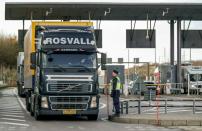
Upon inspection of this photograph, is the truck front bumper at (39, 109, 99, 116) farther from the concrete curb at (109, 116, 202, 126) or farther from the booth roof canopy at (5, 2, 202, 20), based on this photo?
the booth roof canopy at (5, 2, 202, 20)

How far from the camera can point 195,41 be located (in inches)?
2195

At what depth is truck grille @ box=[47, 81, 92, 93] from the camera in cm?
2364

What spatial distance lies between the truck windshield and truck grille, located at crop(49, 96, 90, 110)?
1.14 m

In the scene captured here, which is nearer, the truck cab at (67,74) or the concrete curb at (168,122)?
the concrete curb at (168,122)

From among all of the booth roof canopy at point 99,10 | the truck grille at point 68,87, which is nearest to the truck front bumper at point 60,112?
the truck grille at point 68,87

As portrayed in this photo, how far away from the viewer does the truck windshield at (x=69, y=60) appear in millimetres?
23812

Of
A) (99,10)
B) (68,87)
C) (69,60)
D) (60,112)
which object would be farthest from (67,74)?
(99,10)

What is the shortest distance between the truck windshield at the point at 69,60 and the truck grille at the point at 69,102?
3.75ft

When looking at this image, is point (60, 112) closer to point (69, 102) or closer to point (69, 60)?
point (69, 102)

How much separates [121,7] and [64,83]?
82.9 ft

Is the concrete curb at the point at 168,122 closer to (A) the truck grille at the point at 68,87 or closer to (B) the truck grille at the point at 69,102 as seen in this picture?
(B) the truck grille at the point at 69,102

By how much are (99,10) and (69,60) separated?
26.0 meters

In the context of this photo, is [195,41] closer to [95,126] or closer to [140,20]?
[140,20]

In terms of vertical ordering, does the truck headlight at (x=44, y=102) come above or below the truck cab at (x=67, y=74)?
below
